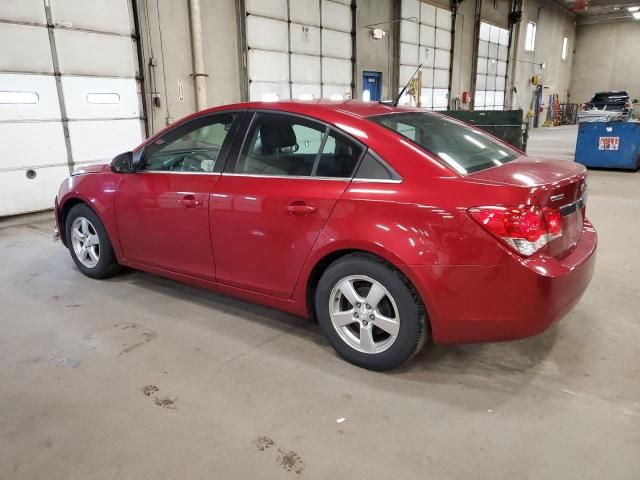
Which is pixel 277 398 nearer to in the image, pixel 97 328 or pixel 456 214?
pixel 456 214

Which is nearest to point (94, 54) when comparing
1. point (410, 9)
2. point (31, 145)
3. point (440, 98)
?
point (31, 145)

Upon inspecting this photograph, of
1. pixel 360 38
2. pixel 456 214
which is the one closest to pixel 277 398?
pixel 456 214

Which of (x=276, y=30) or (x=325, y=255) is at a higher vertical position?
(x=276, y=30)

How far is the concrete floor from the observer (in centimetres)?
191

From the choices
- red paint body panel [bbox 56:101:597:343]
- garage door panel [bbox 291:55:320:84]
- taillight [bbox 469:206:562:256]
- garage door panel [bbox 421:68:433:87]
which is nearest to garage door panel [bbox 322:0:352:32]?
garage door panel [bbox 291:55:320:84]

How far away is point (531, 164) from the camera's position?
8.57 feet

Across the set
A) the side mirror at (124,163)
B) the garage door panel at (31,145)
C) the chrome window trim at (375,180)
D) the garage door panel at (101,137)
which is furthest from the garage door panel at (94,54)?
the chrome window trim at (375,180)

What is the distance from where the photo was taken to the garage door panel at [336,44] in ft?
38.0

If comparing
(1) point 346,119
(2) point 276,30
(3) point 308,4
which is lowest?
(1) point 346,119

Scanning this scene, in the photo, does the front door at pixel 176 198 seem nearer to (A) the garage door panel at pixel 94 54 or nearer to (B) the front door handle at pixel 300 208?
(B) the front door handle at pixel 300 208

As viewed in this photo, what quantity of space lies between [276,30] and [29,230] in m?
6.64

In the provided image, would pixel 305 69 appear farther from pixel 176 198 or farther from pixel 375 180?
pixel 375 180

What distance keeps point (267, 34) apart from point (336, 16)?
2539mm

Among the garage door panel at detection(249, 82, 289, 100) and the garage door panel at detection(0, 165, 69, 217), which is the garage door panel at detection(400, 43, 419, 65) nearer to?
the garage door panel at detection(249, 82, 289, 100)
